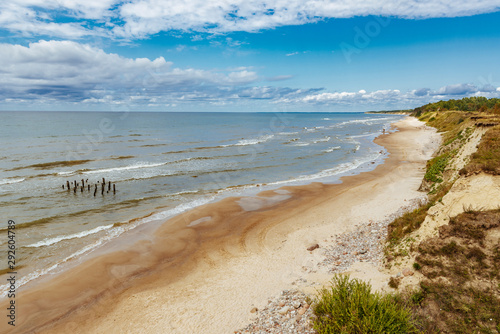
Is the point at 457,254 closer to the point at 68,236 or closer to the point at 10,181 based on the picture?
the point at 68,236

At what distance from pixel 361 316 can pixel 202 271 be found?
28.6 ft

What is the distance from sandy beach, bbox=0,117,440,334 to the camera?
1077 cm

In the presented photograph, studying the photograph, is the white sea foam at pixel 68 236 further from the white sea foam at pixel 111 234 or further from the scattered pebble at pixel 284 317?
the scattered pebble at pixel 284 317

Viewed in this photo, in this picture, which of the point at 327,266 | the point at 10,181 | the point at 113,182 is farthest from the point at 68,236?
the point at 10,181

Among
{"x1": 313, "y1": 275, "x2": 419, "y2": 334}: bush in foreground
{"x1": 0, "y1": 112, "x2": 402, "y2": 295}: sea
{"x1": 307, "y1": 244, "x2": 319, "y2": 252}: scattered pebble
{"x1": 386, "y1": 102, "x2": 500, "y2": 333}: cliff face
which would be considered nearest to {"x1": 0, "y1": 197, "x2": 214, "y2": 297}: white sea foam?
{"x1": 0, "y1": 112, "x2": 402, "y2": 295}: sea

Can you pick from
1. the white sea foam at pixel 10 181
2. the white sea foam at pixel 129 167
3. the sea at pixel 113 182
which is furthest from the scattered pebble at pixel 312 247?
the white sea foam at pixel 10 181

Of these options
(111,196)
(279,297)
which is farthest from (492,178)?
(111,196)

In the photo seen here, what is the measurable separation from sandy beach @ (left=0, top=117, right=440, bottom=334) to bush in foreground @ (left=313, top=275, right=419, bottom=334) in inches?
109

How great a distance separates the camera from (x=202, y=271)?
14094mm

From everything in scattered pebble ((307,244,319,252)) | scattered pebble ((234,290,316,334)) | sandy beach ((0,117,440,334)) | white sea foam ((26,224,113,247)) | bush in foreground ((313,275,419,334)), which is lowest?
white sea foam ((26,224,113,247))

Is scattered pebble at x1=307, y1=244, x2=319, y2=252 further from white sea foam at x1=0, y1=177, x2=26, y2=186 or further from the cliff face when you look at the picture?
white sea foam at x1=0, y1=177, x2=26, y2=186

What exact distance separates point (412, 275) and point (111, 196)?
87.6 feet

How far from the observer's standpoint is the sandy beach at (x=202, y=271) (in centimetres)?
1077

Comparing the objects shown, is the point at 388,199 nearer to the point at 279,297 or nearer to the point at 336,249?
the point at 336,249
